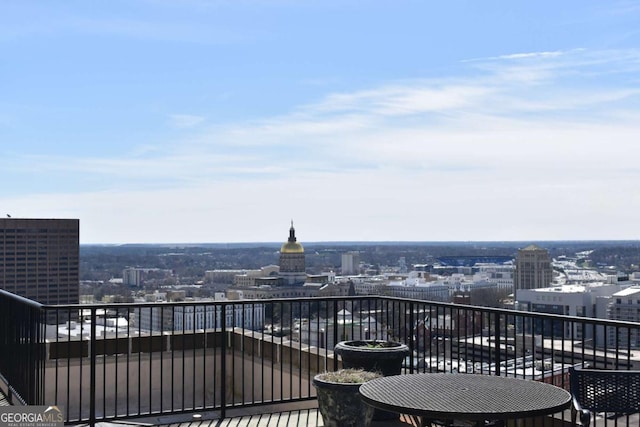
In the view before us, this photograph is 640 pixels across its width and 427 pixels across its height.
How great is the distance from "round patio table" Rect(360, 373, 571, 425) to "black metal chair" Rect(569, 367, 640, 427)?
0.27 ft

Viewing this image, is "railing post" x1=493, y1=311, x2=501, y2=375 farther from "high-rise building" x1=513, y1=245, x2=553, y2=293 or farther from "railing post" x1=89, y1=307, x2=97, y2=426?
"high-rise building" x1=513, y1=245, x2=553, y2=293

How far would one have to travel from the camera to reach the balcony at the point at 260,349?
5.43 metres

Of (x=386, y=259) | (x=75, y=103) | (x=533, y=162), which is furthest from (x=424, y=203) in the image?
(x=75, y=103)

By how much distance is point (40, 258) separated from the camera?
24.3 metres

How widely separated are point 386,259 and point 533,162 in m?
59.6

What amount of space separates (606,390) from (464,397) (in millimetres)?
676

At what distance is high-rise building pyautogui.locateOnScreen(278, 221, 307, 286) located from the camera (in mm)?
93863

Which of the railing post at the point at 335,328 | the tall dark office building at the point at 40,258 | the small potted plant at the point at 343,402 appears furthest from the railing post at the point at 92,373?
the tall dark office building at the point at 40,258

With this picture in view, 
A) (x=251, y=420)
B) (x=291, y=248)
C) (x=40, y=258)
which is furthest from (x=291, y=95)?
(x=291, y=248)

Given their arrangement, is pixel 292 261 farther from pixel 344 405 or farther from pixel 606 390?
pixel 606 390

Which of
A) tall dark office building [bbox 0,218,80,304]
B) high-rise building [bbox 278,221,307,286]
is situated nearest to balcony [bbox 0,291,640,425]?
tall dark office building [bbox 0,218,80,304]

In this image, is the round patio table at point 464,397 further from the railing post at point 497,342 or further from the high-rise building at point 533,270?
the high-rise building at point 533,270

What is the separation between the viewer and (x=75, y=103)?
93.1 ft

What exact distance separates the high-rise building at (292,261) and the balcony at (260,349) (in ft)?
272
